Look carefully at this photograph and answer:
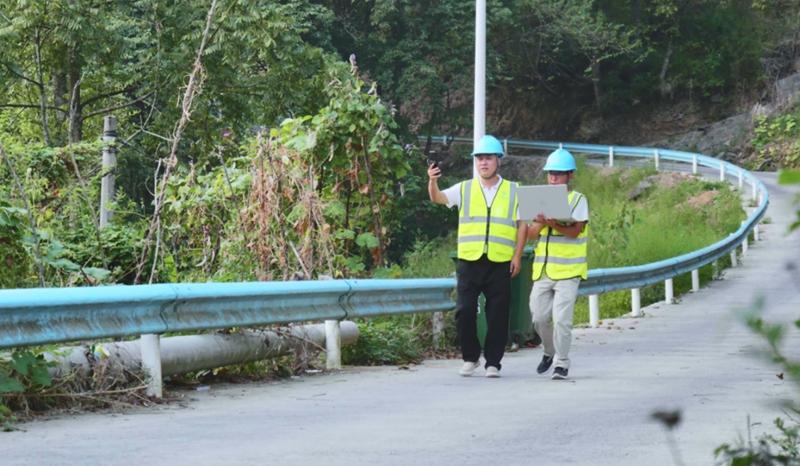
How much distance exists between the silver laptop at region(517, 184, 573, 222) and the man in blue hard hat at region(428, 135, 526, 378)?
7.7 inches

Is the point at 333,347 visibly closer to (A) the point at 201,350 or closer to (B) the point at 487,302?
(B) the point at 487,302

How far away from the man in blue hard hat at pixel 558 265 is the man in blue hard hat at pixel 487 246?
0.67 feet

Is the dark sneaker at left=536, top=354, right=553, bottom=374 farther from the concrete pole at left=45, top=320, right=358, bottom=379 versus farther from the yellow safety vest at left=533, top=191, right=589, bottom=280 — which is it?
the concrete pole at left=45, top=320, right=358, bottom=379

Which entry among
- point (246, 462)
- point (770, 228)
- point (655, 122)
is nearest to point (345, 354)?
point (246, 462)

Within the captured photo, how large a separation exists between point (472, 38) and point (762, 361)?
49.0 meters

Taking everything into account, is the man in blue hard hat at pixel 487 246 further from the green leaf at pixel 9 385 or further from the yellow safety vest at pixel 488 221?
the green leaf at pixel 9 385

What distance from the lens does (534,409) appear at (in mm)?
9188

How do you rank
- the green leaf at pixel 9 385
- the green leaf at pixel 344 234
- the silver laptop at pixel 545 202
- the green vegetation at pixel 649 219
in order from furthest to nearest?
the green vegetation at pixel 649 219 → the green leaf at pixel 344 234 → the silver laptop at pixel 545 202 → the green leaf at pixel 9 385

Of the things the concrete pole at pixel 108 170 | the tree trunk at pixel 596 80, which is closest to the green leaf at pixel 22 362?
the concrete pole at pixel 108 170

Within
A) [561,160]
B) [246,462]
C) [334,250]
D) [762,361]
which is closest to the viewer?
[762,361]

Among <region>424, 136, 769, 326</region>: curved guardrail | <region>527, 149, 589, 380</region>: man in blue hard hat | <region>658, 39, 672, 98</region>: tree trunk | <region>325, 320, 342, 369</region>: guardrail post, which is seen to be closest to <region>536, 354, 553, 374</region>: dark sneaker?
<region>527, 149, 589, 380</region>: man in blue hard hat

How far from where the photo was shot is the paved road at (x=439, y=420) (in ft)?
22.5

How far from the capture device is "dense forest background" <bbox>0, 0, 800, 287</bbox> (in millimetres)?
14539

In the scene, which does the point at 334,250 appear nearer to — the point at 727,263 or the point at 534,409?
the point at 534,409
